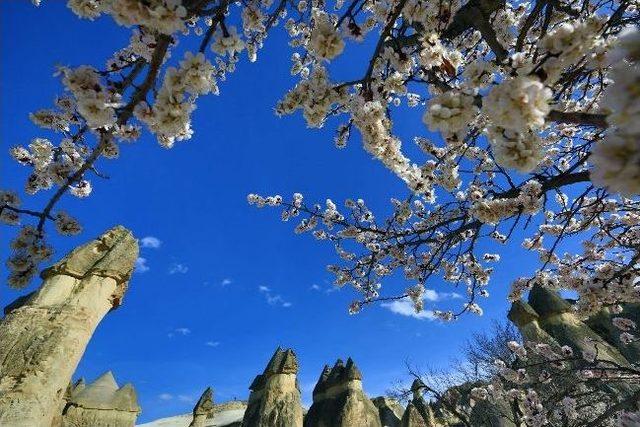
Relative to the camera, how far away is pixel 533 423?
627cm

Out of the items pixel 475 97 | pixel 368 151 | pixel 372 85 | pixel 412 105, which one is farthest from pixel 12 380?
pixel 412 105

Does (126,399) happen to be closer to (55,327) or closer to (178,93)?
(55,327)

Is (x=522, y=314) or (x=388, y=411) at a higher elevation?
(x=388, y=411)

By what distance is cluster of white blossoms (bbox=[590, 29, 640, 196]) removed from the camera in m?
0.93

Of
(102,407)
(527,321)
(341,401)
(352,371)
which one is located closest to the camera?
(102,407)

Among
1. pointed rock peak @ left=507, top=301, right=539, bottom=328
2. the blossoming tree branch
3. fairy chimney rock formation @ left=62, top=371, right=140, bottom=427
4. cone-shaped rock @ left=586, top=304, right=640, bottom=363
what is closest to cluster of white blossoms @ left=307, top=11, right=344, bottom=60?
the blossoming tree branch

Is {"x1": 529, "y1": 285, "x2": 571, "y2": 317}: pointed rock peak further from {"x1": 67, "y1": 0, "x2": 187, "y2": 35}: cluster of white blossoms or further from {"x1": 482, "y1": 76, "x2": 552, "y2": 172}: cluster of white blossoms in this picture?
{"x1": 67, "y1": 0, "x2": 187, "y2": 35}: cluster of white blossoms

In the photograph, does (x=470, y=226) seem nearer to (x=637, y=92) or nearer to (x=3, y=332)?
(x=637, y=92)

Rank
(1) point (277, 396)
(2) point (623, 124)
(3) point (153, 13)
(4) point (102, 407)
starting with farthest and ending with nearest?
(4) point (102, 407) → (1) point (277, 396) → (3) point (153, 13) → (2) point (623, 124)

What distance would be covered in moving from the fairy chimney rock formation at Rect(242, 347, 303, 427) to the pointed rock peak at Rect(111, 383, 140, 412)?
10.3 feet

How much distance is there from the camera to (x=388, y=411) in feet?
83.5

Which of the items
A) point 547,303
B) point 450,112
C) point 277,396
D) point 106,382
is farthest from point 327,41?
point 547,303

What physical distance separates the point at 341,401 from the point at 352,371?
3.43 ft

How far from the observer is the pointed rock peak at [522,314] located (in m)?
15.1
